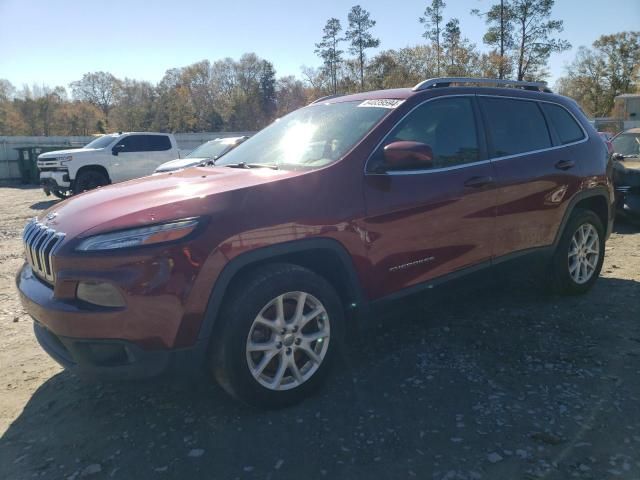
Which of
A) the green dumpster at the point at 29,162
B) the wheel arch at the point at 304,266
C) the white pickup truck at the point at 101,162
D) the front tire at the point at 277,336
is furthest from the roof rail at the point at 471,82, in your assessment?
the green dumpster at the point at 29,162

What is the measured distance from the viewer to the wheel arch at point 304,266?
256cm

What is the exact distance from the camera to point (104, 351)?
8.21 ft

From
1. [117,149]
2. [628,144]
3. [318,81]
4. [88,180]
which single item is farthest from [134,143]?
[318,81]

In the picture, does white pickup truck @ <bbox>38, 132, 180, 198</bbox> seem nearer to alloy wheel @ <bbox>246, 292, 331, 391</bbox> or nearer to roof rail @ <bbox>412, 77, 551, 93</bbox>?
roof rail @ <bbox>412, 77, 551, 93</bbox>

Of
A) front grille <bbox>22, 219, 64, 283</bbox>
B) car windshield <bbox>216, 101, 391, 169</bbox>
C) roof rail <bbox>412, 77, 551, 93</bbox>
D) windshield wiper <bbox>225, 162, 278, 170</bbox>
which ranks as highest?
roof rail <bbox>412, 77, 551, 93</bbox>

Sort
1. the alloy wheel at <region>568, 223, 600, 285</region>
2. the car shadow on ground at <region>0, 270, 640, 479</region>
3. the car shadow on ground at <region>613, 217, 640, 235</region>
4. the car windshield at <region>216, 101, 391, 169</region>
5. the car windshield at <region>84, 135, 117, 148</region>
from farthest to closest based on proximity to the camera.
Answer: the car windshield at <region>84, 135, 117, 148</region>
the car shadow on ground at <region>613, 217, 640, 235</region>
the alloy wheel at <region>568, 223, 600, 285</region>
the car windshield at <region>216, 101, 391, 169</region>
the car shadow on ground at <region>0, 270, 640, 479</region>

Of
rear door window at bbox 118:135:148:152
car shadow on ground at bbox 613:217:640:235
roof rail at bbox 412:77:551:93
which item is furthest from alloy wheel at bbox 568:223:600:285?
rear door window at bbox 118:135:148:152

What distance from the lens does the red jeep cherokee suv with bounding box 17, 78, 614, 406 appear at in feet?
→ 8.05

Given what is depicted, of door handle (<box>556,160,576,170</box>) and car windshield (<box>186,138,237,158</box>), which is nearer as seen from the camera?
door handle (<box>556,160,576,170</box>)

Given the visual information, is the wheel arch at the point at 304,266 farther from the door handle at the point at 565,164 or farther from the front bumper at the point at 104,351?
the door handle at the point at 565,164

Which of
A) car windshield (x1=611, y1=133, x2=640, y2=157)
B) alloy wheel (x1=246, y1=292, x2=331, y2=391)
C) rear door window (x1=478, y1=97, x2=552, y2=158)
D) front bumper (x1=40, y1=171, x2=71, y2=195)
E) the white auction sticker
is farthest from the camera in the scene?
front bumper (x1=40, y1=171, x2=71, y2=195)

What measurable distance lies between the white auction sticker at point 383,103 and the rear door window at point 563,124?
5.79 feet

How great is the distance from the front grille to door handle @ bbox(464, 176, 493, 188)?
103 inches

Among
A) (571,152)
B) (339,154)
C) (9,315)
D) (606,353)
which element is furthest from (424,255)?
(9,315)
